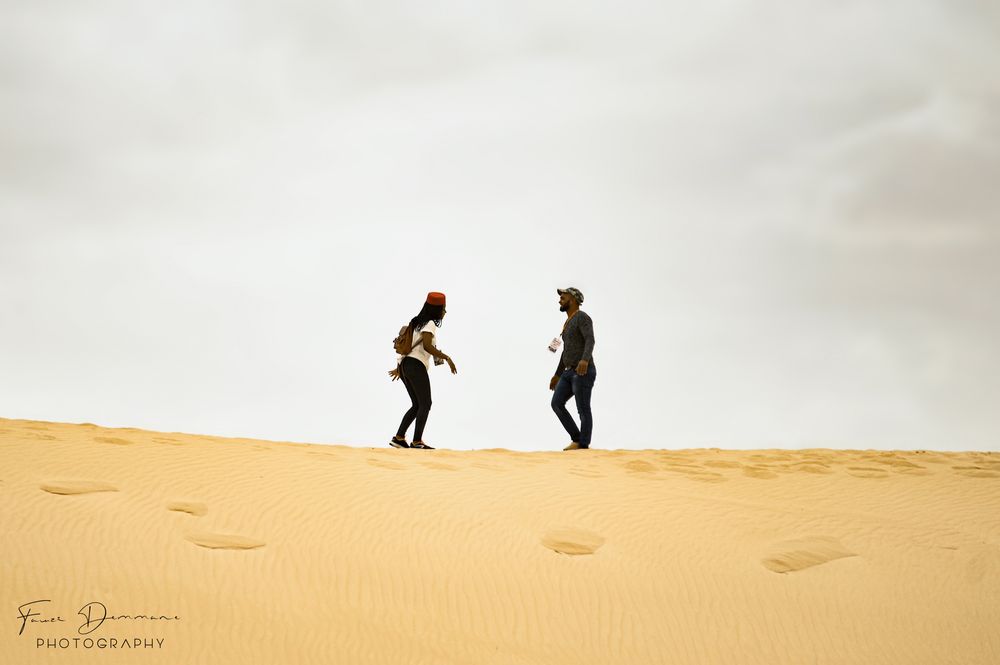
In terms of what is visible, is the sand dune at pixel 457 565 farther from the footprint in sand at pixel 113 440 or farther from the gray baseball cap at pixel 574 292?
the gray baseball cap at pixel 574 292

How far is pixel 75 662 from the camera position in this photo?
4418 mm

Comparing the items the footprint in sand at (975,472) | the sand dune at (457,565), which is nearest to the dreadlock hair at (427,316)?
the sand dune at (457,565)

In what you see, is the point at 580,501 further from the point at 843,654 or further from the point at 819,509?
the point at 843,654

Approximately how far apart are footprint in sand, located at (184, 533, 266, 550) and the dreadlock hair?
5.97m

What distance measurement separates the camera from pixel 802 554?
6.56 meters

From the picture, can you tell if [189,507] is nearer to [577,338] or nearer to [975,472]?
[577,338]

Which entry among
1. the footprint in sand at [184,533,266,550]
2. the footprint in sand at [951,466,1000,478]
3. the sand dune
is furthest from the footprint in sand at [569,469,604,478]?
the footprint in sand at [951,466,1000,478]

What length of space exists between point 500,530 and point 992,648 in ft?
11.5

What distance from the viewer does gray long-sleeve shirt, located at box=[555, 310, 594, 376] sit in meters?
11.9

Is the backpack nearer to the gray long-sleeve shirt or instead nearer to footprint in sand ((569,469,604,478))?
the gray long-sleeve shirt

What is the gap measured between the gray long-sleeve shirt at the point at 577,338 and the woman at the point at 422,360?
1677 mm

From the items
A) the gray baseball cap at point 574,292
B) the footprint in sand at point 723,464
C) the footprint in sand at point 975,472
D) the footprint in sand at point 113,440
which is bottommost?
the footprint in sand at point 113,440

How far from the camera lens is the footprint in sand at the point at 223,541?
5.86 m

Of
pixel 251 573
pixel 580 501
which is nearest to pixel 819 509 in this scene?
pixel 580 501
